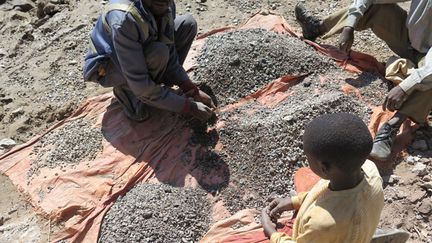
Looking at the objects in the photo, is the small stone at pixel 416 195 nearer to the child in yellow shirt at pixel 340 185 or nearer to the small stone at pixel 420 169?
the small stone at pixel 420 169

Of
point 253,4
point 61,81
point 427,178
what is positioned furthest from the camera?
point 253,4

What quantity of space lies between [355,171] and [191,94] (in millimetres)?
1658

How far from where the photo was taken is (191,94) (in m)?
3.24

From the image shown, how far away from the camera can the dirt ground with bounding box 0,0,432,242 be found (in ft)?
9.33

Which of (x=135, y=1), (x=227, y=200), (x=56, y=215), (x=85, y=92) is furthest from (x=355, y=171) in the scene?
(x=85, y=92)

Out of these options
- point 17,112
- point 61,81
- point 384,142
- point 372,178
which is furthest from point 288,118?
point 17,112

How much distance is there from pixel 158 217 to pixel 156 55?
0.95 m

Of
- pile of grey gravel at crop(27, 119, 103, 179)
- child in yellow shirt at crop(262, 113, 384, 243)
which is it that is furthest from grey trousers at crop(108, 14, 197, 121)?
child in yellow shirt at crop(262, 113, 384, 243)

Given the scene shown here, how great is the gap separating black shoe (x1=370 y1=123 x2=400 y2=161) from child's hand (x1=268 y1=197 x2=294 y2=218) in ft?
2.60

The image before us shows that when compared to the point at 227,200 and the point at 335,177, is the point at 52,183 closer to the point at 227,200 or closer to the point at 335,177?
the point at 227,200

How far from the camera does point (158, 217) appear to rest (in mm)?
2760

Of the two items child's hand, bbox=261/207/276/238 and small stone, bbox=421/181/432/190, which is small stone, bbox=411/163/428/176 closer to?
small stone, bbox=421/181/432/190

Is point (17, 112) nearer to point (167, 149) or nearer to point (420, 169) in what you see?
point (167, 149)

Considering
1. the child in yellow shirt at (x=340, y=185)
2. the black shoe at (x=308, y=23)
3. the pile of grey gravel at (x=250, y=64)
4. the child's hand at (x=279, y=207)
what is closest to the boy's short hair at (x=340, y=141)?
the child in yellow shirt at (x=340, y=185)
